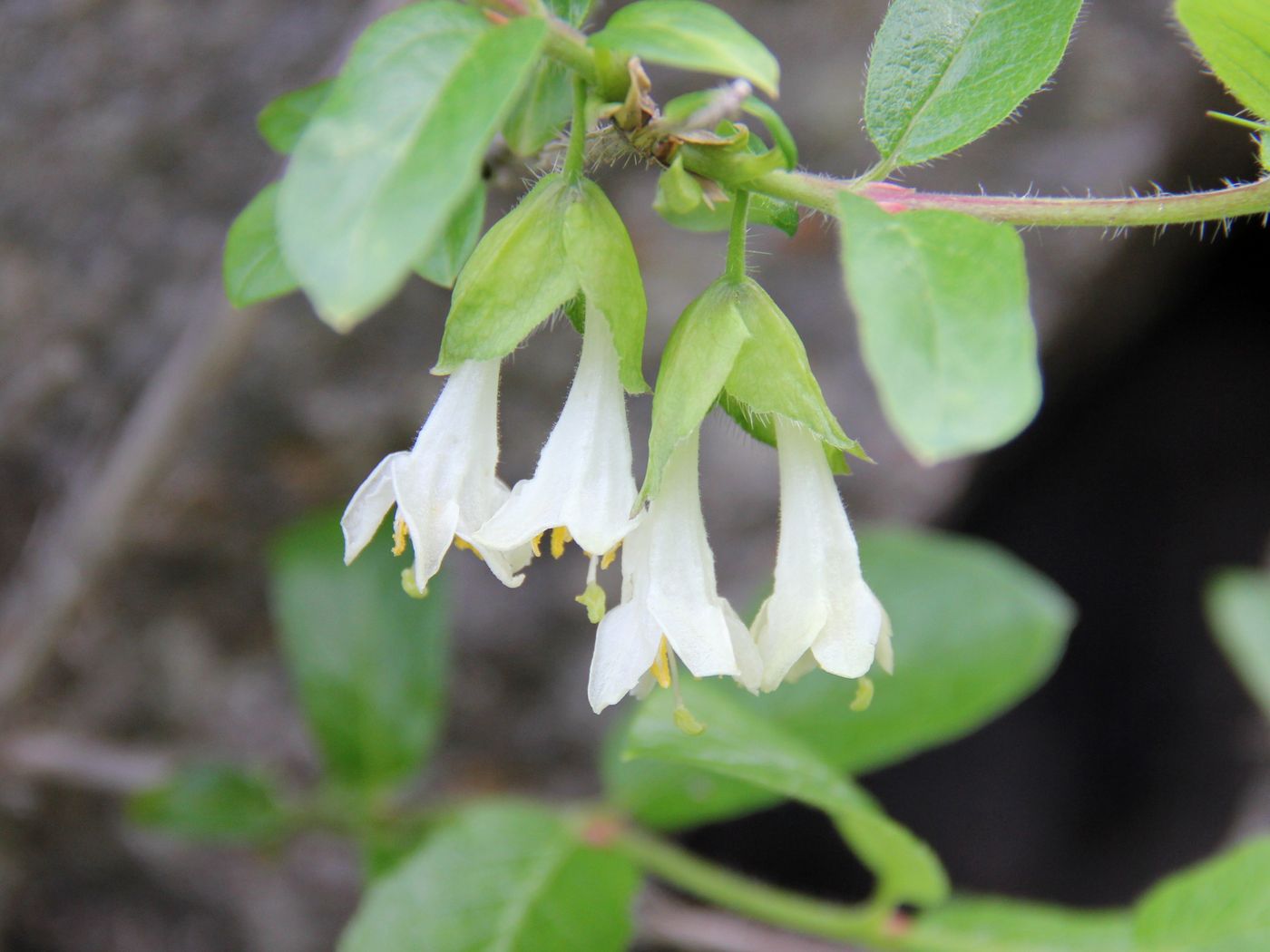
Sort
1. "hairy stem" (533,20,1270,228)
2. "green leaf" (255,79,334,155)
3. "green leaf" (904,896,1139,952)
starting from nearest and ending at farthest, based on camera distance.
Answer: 1. "hairy stem" (533,20,1270,228)
2. "green leaf" (255,79,334,155)
3. "green leaf" (904,896,1139,952)

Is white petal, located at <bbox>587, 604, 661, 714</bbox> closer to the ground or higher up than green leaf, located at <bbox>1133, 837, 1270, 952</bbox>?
higher up

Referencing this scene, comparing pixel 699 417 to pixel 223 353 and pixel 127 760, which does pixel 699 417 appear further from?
pixel 127 760

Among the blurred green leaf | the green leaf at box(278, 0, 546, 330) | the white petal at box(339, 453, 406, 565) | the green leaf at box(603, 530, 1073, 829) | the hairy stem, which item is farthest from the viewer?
the blurred green leaf

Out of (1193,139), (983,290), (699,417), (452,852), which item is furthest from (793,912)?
(1193,139)

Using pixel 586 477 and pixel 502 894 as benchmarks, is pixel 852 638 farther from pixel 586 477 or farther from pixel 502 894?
pixel 502 894

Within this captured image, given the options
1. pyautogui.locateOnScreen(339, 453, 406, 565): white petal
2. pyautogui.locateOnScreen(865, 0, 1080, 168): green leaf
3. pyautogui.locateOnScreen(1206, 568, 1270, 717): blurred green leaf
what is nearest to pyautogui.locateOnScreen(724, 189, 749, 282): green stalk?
pyautogui.locateOnScreen(865, 0, 1080, 168): green leaf

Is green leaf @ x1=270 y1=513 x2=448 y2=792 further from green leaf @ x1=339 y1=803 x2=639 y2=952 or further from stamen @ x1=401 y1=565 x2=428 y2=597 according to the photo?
stamen @ x1=401 y1=565 x2=428 y2=597
